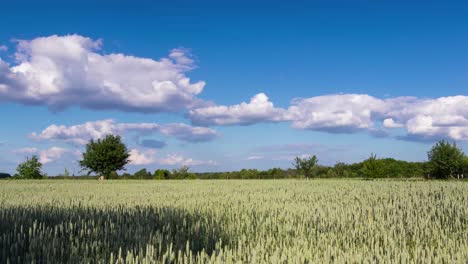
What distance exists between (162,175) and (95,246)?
5674cm

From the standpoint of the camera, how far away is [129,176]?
6119 cm

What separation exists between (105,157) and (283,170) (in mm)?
29863

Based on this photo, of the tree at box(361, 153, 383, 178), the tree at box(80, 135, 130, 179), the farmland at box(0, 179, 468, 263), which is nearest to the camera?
the farmland at box(0, 179, 468, 263)

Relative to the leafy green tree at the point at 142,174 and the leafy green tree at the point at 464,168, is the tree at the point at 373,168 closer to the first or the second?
the leafy green tree at the point at 464,168

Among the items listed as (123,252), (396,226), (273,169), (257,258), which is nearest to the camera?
(257,258)

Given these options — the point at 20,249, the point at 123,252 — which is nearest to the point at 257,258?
the point at 123,252

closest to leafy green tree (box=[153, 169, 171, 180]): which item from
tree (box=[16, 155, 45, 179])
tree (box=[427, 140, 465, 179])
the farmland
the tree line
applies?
the tree line

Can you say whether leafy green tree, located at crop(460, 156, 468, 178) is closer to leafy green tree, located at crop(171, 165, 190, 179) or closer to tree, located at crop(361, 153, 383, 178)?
tree, located at crop(361, 153, 383, 178)

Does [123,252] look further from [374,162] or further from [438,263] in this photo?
[374,162]

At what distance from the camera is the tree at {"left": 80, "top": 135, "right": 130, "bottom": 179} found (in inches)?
2351

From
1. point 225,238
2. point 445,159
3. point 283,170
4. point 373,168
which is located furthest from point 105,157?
point 225,238

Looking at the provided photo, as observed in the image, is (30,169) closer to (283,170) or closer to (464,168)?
(283,170)

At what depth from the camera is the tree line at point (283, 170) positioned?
48875 mm

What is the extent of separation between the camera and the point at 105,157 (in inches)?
2345
